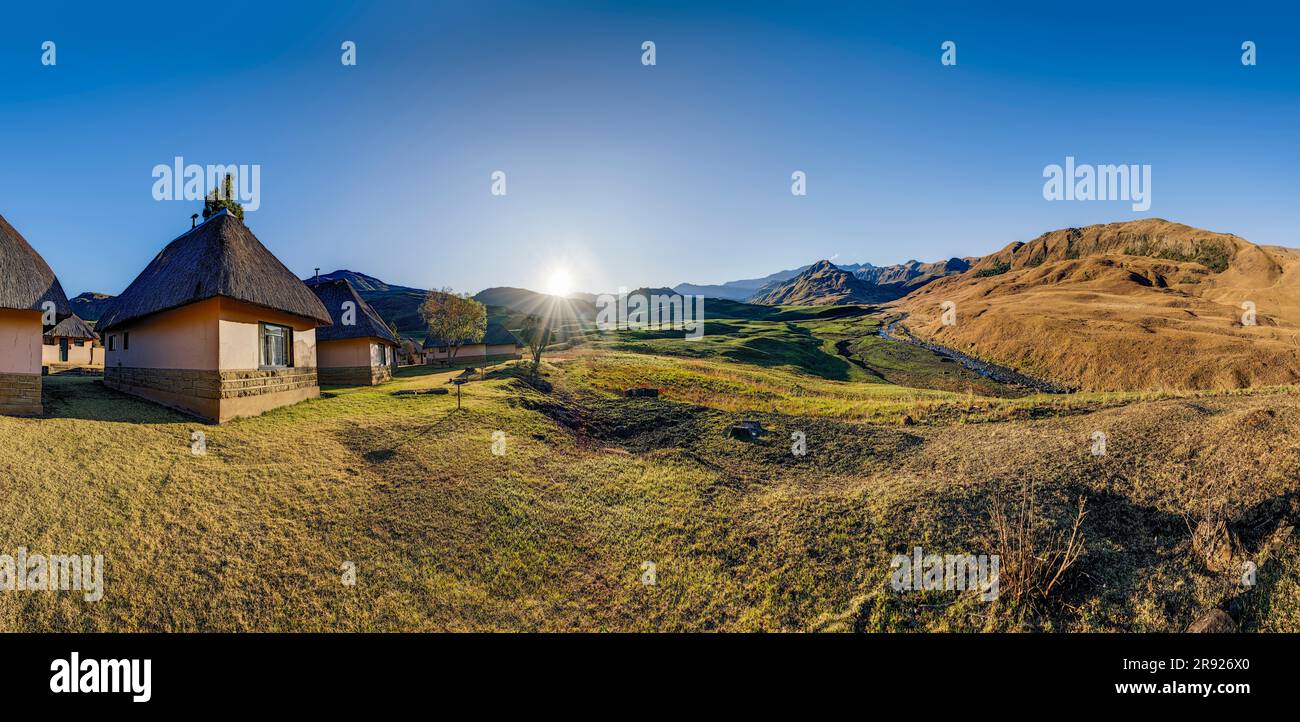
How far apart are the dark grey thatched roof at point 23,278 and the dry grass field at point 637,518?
3.05 m

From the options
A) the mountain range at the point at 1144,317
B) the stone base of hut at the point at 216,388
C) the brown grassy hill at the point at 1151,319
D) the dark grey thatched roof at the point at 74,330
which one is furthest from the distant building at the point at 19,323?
the brown grassy hill at the point at 1151,319

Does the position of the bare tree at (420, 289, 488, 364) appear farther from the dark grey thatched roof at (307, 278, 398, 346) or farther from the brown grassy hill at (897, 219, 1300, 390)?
the brown grassy hill at (897, 219, 1300, 390)

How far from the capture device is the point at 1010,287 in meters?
95.8

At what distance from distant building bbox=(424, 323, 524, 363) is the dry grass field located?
37.7 m

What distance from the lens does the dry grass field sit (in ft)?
21.5

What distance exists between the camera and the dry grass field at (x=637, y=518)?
258 inches

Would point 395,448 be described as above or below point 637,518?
above

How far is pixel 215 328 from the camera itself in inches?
547

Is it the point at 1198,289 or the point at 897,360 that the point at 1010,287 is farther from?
the point at 897,360

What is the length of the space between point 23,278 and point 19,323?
4.08 feet

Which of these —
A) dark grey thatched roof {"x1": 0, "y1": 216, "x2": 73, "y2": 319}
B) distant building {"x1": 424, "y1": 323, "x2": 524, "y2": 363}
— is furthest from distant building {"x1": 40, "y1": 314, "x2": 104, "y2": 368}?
dark grey thatched roof {"x1": 0, "y1": 216, "x2": 73, "y2": 319}

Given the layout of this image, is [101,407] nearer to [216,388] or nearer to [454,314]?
[216,388]

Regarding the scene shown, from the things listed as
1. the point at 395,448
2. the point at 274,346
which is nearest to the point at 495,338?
the point at 274,346
